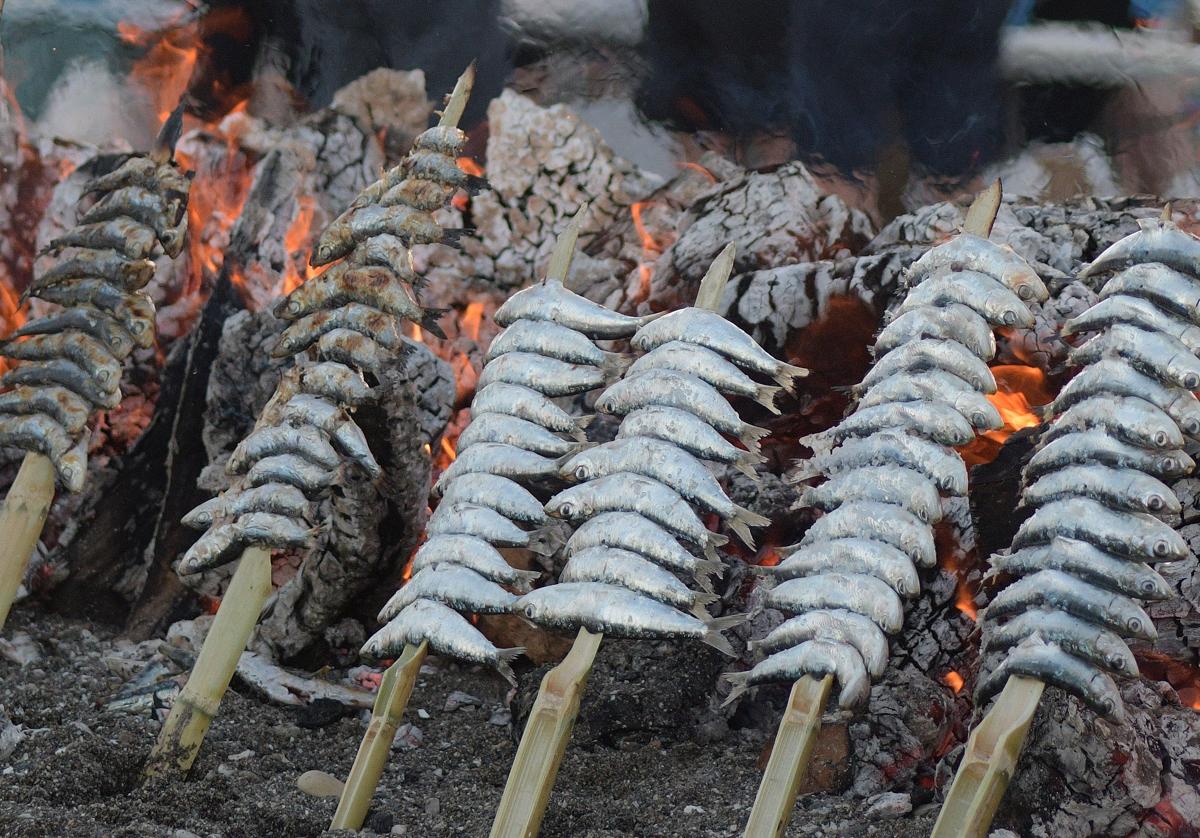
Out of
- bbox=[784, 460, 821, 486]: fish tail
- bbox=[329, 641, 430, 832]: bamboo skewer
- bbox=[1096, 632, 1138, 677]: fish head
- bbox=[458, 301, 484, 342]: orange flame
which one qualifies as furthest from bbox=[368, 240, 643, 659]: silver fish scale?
bbox=[458, 301, 484, 342]: orange flame

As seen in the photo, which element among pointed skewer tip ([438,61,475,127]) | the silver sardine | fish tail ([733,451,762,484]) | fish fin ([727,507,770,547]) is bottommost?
fish fin ([727,507,770,547])

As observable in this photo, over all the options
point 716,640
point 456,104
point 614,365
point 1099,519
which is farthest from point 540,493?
point 1099,519

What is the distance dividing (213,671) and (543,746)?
4.74 ft

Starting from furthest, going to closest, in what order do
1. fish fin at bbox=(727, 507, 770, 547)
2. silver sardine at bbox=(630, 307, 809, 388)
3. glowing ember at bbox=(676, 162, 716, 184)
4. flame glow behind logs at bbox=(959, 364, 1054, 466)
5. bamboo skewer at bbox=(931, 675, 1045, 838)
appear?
glowing ember at bbox=(676, 162, 716, 184)
flame glow behind logs at bbox=(959, 364, 1054, 466)
silver sardine at bbox=(630, 307, 809, 388)
fish fin at bbox=(727, 507, 770, 547)
bamboo skewer at bbox=(931, 675, 1045, 838)

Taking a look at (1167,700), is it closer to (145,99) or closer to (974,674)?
(974,674)

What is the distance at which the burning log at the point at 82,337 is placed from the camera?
5.57 meters

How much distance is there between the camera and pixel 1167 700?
480 cm

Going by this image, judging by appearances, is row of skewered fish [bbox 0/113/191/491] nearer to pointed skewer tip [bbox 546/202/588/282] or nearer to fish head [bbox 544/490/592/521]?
pointed skewer tip [bbox 546/202/588/282]

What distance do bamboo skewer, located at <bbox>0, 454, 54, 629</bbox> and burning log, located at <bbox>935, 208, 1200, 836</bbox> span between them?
3848 millimetres

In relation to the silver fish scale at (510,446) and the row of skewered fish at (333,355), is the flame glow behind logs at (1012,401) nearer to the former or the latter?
the silver fish scale at (510,446)

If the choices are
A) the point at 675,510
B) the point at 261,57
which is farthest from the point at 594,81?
the point at 675,510

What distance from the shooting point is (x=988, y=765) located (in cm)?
375

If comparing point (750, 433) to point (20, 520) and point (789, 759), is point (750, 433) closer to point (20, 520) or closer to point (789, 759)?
point (789, 759)

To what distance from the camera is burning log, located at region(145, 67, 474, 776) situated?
488 centimetres
